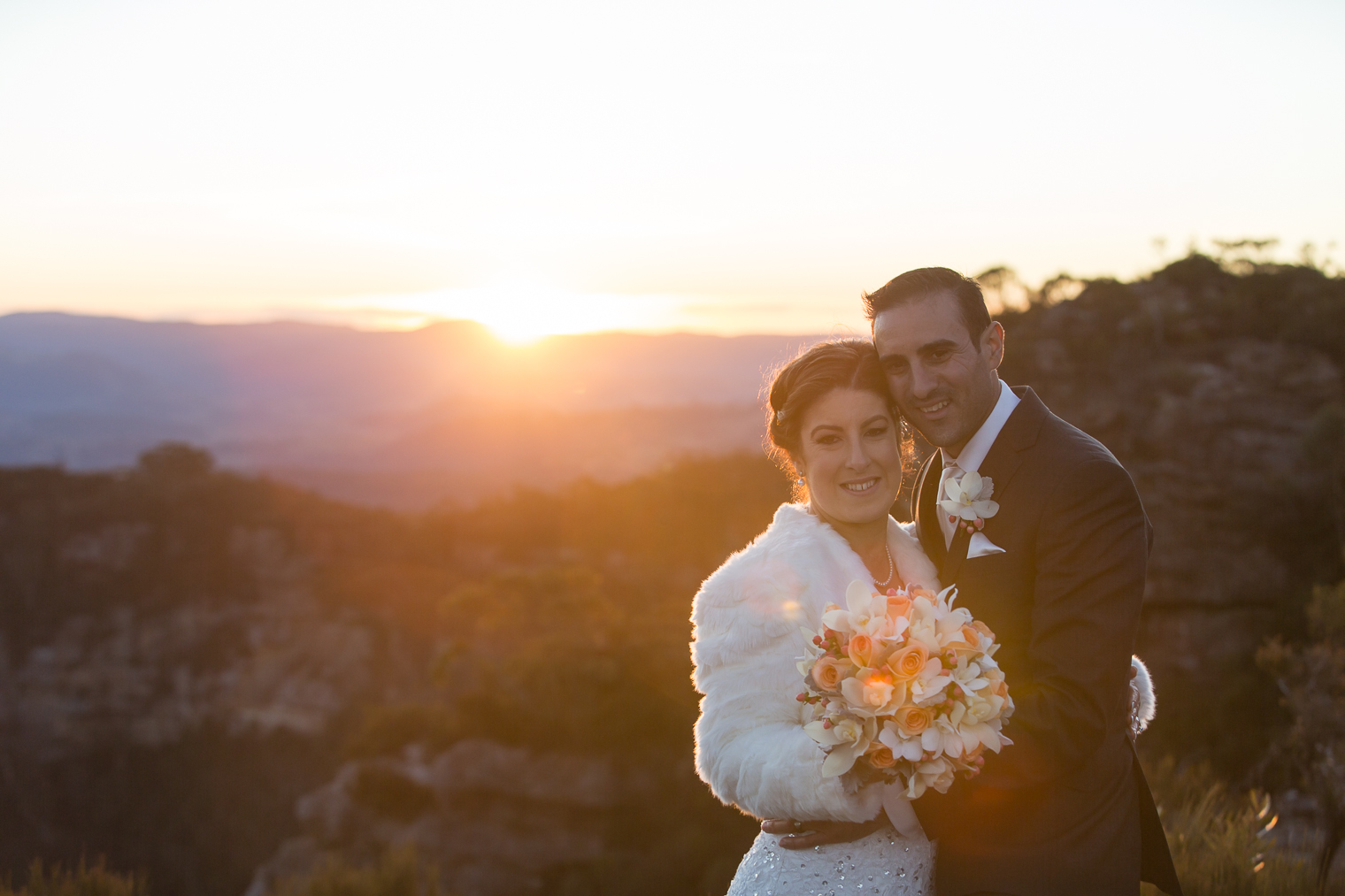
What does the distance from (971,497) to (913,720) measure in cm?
83

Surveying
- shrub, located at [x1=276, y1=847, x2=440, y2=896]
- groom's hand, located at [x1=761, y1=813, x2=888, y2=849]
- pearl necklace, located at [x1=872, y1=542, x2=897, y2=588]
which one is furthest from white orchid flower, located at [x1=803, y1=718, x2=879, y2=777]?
shrub, located at [x1=276, y1=847, x2=440, y2=896]

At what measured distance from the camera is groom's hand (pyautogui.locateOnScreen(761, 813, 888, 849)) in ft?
8.39

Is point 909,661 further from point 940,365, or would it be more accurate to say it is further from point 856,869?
point 940,365

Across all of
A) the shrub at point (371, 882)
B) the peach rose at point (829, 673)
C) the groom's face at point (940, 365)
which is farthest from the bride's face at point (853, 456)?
the shrub at point (371, 882)

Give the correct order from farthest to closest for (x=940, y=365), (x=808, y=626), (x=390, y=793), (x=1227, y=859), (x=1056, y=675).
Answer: (x=390, y=793)
(x=1227, y=859)
(x=940, y=365)
(x=808, y=626)
(x=1056, y=675)

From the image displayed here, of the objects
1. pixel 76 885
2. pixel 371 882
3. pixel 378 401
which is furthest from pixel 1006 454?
pixel 378 401

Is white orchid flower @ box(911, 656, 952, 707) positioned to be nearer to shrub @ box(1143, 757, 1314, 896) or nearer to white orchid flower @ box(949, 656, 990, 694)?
white orchid flower @ box(949, 656, 990, 694)

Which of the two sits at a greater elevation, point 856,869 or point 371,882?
point 856,869

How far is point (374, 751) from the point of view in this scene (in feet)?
66.1

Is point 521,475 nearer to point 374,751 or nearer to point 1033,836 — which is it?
point 374,751

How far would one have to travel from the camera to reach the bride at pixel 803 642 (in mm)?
2506

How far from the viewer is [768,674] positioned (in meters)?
2.59

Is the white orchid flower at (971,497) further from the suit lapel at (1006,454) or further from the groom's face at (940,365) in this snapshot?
the groom's face at (940,365)

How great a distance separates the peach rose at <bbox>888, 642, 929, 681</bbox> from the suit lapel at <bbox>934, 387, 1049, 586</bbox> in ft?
2.45
